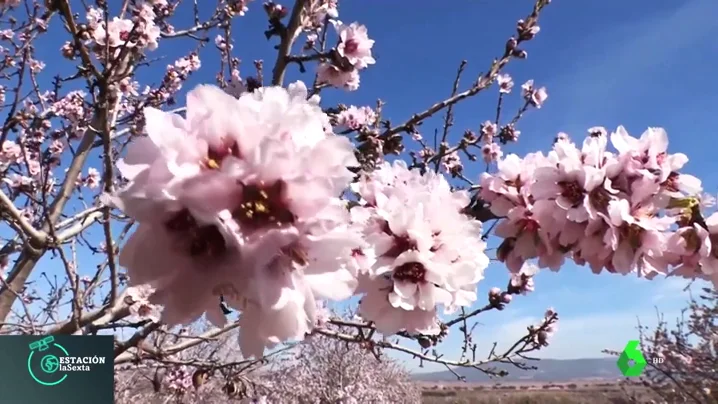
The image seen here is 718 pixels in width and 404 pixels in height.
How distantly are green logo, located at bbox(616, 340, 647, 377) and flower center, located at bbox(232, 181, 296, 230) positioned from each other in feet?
28.4

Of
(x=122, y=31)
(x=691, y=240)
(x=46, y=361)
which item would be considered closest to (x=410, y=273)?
(x=691, y=240)

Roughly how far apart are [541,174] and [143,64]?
313cm

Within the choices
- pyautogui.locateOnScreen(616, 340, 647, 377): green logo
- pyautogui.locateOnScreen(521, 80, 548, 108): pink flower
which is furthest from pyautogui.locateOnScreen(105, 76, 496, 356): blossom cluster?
pyautogui.locateOnScreen(616, 340, 647, 377): green logo

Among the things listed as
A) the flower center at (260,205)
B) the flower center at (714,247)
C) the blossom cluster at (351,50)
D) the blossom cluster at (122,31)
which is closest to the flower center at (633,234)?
the flower center at (714,247)

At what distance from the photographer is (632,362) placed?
8.11 m

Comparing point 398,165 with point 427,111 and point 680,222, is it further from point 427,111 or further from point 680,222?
point 427,111

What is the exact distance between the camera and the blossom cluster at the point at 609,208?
1.13m

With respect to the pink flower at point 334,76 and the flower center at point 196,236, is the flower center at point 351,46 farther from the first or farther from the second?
the flower center at point 196,236

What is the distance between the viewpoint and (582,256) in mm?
1188

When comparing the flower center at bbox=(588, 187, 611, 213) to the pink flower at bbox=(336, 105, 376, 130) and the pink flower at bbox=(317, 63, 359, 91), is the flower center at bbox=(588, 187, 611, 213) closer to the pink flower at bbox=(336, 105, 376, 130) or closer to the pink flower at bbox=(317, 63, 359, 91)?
the pink flower at bbox=(317, 63, 359, 91)

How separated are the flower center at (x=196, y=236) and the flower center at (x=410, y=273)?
0.48 meters

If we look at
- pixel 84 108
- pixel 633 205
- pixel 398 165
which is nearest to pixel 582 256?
pixel 633 205

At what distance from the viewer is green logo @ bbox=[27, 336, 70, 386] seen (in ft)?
12.6

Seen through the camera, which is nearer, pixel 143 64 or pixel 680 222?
pixel 680 222
